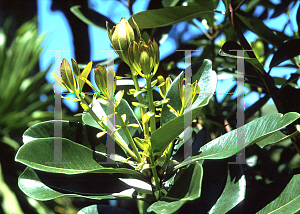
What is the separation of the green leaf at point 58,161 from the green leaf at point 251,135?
5.2 inches

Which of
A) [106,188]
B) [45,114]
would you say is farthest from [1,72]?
[106,188]

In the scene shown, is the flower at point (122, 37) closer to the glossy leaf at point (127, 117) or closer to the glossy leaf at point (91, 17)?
the glossy leaf at point (127, 117)

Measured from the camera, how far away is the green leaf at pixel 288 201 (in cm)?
35

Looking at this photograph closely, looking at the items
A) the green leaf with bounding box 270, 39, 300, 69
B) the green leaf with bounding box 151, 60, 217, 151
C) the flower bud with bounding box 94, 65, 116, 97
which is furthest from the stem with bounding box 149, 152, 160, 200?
the green leaf with bounding box 270, 39, 300, 69

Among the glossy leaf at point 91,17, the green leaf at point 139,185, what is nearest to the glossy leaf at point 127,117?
the green leaf at point 139,185

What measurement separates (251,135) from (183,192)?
13 centimetres

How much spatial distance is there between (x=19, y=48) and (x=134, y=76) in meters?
2.05

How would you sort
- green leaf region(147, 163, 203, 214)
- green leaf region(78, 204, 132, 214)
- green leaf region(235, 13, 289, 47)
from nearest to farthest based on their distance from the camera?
1. green leaf region(147, 163, 203, 214)
2. green leaf region(78, 204, 132, 214)
3. green leaf region(235, 13, 289, 47)

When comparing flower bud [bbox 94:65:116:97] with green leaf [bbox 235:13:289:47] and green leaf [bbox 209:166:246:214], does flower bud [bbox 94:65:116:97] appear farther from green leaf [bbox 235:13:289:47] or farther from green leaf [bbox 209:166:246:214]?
green leaf [bbox 235:13:289:47]

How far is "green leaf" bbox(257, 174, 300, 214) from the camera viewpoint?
350 mm

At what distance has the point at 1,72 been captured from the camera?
201cm

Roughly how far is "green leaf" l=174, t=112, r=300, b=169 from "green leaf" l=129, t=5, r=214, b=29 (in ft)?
1.06

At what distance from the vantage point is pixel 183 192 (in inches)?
13.6

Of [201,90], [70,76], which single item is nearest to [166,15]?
[201,90]
